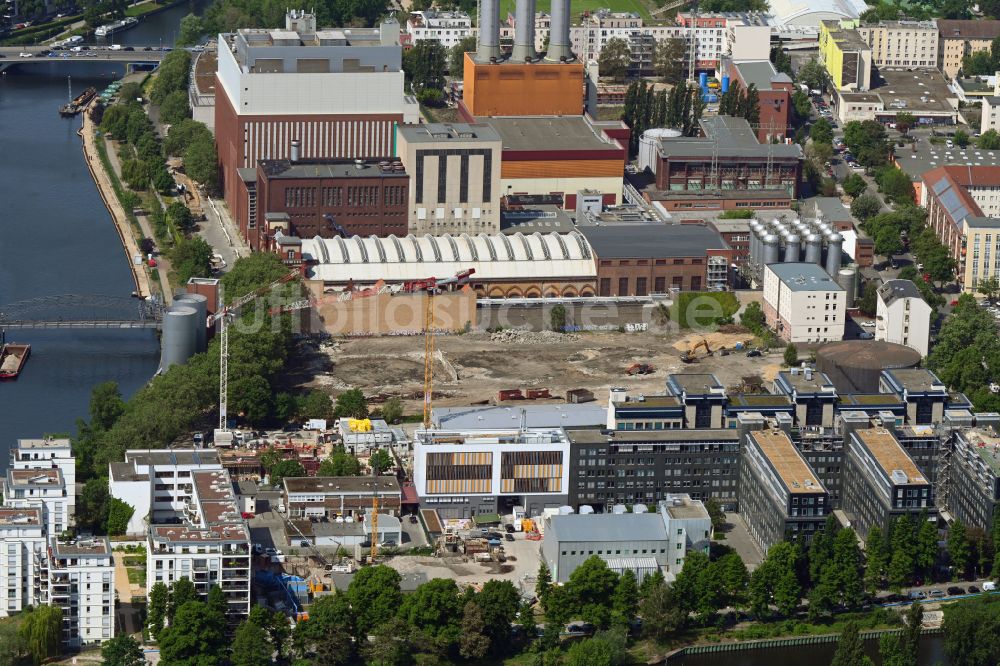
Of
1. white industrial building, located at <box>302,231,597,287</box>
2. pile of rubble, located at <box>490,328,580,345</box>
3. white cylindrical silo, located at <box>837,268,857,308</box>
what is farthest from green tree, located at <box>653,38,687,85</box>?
pile of rubble, located at <box>490,328,580,345</box>

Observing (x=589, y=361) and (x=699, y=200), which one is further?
(x=699, y=200)

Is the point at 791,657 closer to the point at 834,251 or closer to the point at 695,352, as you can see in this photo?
the point at 695,352

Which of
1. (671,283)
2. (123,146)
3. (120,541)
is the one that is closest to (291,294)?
(671,283)

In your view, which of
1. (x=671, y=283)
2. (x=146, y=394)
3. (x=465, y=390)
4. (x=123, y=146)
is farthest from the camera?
(x=123, y=146)

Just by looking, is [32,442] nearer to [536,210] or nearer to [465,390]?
[465,390]

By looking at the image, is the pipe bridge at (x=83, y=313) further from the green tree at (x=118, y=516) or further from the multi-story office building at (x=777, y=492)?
the multi-story office building at (x=777, y=492)

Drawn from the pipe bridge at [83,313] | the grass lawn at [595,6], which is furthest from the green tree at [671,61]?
the pipe bridge at [83,313]

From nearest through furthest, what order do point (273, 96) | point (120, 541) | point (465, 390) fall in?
point (120, 541)
point (465, 390)
point (273, 96)
